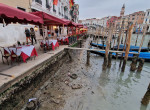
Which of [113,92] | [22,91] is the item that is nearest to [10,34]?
[22,91]

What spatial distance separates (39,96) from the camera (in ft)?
11.9

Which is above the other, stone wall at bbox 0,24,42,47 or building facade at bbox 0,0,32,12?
building facade at bbox 0,0,32,12

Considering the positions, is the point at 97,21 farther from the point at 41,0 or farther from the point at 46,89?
the point at 46,89

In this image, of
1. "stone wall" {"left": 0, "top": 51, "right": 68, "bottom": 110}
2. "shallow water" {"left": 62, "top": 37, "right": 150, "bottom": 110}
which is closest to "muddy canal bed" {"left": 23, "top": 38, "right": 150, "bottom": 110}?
"shallow water" {"left": 62, "top": 37, "right": 150, "bottom": 110}

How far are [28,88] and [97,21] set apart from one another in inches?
4909

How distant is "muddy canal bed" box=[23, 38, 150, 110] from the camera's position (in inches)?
135

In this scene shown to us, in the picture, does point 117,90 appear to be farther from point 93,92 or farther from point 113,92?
point 93,92

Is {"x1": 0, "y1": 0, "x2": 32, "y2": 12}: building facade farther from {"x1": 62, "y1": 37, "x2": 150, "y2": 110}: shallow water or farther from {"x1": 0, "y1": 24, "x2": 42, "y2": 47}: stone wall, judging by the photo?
{"x1": 62, "y1": 37, "x2": 150, "y2": 110}: shallow water

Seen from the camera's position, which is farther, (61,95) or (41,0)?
(41,0)

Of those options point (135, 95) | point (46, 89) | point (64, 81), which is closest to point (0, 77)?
point (46, 89)

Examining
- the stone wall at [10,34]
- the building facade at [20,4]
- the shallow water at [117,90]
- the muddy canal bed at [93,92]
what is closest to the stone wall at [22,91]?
the muddy canal bed at [93,92]

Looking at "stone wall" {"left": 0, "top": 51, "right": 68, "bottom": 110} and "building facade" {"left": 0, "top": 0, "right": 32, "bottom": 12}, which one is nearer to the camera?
"stone wall" {"left": 0, "top": 51, "right": 68, "bottom": 110}

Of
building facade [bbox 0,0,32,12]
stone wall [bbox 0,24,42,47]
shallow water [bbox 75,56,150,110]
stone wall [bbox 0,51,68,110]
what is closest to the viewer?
stone wall [bbox 0,51,68,110]

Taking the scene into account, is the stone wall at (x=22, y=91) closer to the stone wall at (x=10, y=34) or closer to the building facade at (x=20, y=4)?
the stone wall at (x=10, y=34)
